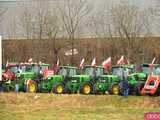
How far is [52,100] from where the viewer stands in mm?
27641

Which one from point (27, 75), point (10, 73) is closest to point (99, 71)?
point (27, 75)

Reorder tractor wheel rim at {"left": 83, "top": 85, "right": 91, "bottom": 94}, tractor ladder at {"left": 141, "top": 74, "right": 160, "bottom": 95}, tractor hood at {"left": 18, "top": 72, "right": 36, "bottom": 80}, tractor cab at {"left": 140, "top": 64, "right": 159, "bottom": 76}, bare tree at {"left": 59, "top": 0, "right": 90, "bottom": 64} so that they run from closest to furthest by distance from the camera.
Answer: tractor ladder at {"left": 141, "top": 74, "right": 160, "bottom": 95} < tractor cab at {"left": 140, "top": 64, "right": 159, "bottom": 76} < tractor wheel rim at {"left": 83, "top": 85, "right": 91, "bottom": 94} < tractor hood at {"left": 18, "top": 72, "right": 36, "bottom": 80} < bare tree at {"left": 59, "top": 0, "right": 90, "bottom": 64}

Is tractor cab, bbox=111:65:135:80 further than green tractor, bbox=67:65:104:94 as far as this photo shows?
Yes

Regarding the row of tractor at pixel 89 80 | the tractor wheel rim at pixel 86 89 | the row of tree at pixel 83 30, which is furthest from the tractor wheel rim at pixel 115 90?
the row of tree at pixel 83 30

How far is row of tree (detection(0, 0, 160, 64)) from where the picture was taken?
48844 mm

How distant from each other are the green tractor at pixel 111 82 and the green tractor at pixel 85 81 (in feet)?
1.31

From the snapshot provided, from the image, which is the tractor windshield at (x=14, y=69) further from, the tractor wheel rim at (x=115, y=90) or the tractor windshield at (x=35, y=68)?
the tractor wheel rim at (x=115, y=90)

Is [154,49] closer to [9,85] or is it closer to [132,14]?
[132,14]

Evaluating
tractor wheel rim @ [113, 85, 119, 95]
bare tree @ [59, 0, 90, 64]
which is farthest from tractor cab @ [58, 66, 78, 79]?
bare tree @ [59, 0, 90, 64]

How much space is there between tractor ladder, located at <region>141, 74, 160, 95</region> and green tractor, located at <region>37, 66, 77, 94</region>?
521 cm

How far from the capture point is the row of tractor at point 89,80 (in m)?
28.7

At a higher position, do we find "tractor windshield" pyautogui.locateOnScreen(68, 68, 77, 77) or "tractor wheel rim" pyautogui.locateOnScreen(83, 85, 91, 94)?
"tractor windshield" pyautogui.locateOnScreen(68, 68, 77, 77)

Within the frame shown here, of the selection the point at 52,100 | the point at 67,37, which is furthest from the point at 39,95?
the point at 67,37

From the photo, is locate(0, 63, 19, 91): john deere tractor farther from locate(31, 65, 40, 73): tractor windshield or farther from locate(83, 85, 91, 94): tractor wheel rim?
locate(83, 85, 91, 94): tractor wheel rim
